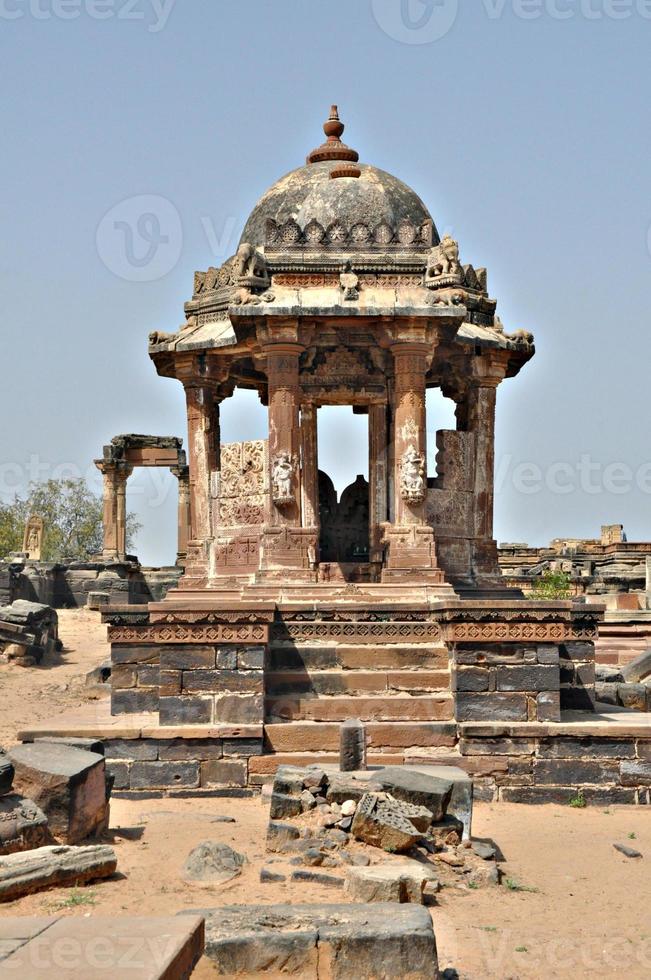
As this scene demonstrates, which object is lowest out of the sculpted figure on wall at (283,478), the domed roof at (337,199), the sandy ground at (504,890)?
the sandy ground at (504,890)

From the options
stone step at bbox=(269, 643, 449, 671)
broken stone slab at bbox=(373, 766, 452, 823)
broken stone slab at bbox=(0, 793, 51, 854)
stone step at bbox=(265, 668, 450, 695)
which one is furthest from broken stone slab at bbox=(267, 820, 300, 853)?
stone step at bbox=(269, 643, 449, 671)

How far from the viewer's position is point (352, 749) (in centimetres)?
880

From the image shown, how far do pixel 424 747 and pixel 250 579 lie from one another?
10.9ft

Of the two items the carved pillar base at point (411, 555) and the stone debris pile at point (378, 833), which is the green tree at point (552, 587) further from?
the stone debris pile at point (378, 833)

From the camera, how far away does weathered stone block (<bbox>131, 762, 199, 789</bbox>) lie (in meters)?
9.80

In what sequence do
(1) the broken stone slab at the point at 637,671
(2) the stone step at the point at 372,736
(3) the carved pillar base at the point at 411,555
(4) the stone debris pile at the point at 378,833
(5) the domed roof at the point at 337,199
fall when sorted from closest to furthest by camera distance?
(4) the stone debris pile at the point at 378,833 → (2) the stone step at the point at 372,736 → (3) the carved pillar base at the point at 411,555 → (5) the domed roof at the point at 337,199 → (1) the broken stone slab at the point at 637,671

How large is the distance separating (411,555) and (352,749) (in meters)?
3.61

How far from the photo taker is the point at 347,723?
896cm

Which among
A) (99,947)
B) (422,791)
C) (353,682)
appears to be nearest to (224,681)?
(353,682)

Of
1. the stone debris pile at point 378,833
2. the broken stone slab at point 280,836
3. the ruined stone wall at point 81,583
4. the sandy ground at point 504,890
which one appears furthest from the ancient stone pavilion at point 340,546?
the ruined stone wall at point 81,583

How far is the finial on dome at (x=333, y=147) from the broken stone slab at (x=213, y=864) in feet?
30.9

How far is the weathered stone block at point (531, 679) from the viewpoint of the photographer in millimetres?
10250

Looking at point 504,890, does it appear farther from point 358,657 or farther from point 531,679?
point 358,657

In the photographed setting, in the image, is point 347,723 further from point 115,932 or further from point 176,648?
point 115,932
